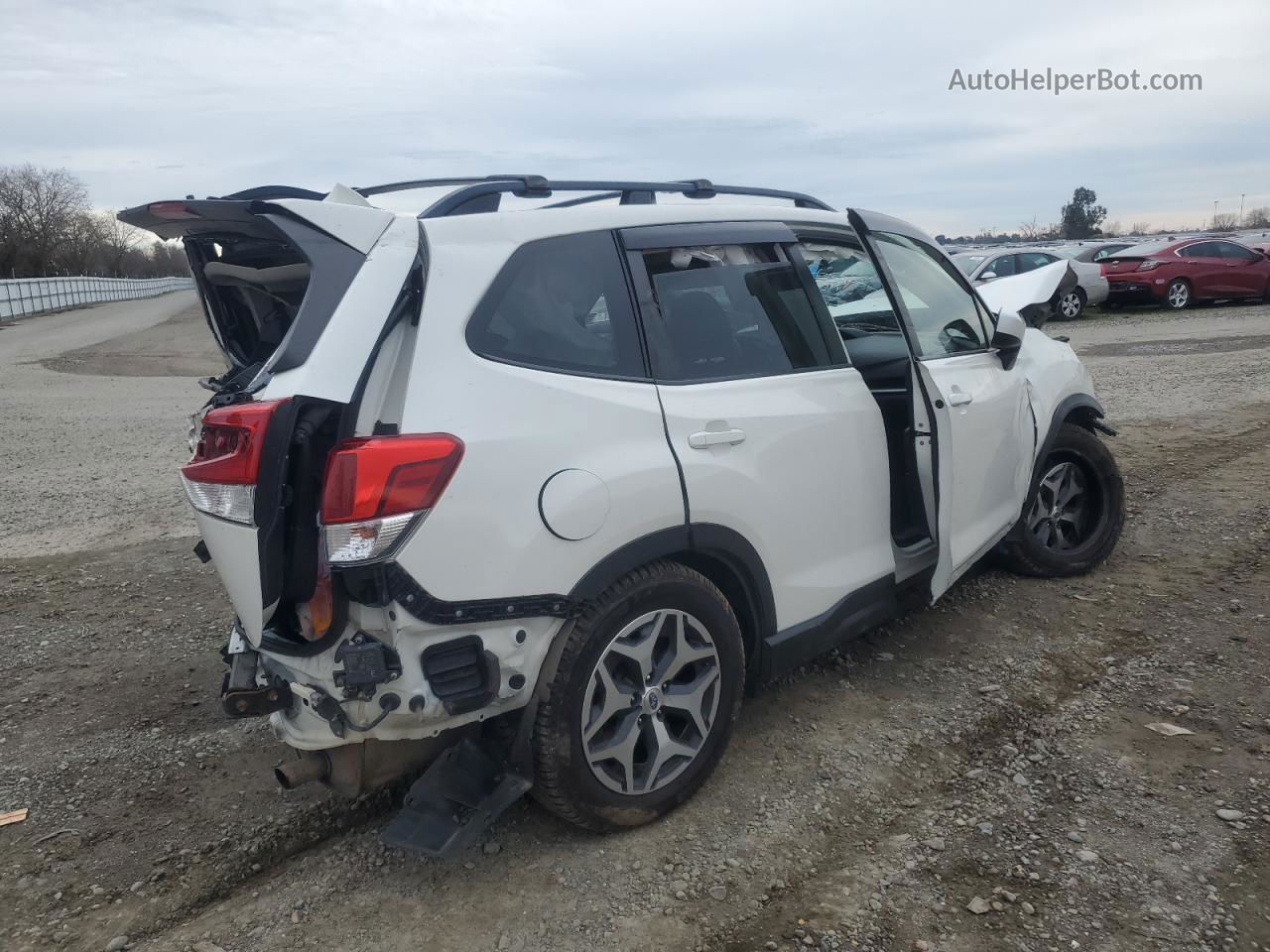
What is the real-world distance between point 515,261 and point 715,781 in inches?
73.0

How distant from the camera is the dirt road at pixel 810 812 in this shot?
8.63 ft

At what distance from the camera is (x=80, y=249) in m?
73.1

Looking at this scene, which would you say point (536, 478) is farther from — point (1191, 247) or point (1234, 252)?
point (1234, 252)

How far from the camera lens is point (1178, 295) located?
66.6ft

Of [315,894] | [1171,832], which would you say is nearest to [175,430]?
[315,894]

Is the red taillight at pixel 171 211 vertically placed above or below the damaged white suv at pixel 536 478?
above

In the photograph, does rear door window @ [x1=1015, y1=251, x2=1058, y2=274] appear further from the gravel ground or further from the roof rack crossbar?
the roof rack crossbar

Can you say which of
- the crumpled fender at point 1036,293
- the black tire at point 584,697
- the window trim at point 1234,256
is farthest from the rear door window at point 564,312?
the window trim at point 1234,256

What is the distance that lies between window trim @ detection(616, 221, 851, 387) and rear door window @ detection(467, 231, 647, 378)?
0.05m

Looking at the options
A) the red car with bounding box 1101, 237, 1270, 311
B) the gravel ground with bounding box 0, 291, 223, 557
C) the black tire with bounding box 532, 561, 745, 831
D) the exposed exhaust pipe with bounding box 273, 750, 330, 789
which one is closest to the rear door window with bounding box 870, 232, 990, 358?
the black tire with bounding box 532, 561, 745, 831

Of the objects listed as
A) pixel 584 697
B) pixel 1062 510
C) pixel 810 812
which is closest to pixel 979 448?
pixel 1062 510

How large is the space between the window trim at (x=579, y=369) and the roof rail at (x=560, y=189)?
20cm

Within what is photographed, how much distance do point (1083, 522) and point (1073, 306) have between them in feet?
55.3

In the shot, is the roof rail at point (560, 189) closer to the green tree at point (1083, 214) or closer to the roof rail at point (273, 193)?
the roof rail at point (273, 193)
